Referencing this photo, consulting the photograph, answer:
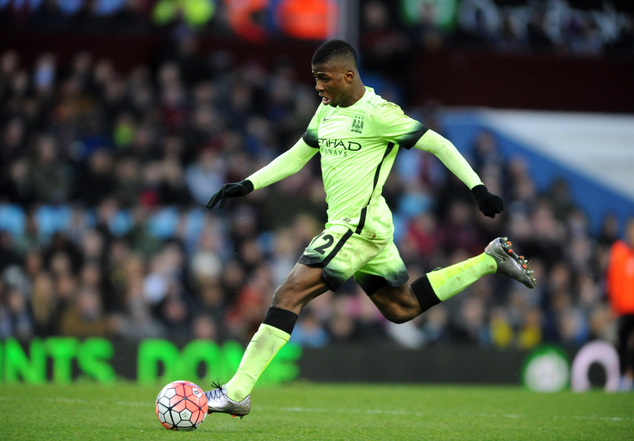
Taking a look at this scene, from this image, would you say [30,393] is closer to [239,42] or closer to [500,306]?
[500,306]

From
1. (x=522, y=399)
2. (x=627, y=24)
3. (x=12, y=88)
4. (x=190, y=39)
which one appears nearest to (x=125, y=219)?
(x=12, y=88)

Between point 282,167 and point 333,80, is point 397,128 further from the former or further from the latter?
point 282,167

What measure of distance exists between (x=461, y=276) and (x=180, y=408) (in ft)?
7.59

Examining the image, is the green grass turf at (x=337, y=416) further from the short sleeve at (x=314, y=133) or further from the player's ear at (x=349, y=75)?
the player's ear at (x=349, y=75)

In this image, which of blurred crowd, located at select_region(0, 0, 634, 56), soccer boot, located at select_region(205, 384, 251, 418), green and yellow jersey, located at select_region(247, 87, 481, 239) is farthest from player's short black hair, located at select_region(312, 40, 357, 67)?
blurred crowd, located at select_region(0, 0, 634, 56)

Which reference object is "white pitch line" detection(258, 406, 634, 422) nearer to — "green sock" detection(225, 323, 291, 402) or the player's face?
"green sock" detection(225, 323, 291, 402)

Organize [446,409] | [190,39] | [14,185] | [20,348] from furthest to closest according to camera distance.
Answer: [190,39]
[14,185]
[20,348]
[446,409]

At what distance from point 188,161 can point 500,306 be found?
4975 mm

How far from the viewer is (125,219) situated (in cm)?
1427

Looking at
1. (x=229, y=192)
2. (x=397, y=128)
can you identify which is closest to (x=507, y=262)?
(x=397, y=128)

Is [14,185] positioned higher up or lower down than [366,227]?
higher up

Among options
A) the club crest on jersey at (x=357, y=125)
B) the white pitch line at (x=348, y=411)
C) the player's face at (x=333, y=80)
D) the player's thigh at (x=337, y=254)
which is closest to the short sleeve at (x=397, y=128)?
the club crest on jersey at (x=357, y=125)

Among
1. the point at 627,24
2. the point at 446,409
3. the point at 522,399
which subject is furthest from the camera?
the point at 627,24

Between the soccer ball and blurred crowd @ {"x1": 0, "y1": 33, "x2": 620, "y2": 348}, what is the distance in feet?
19.7
